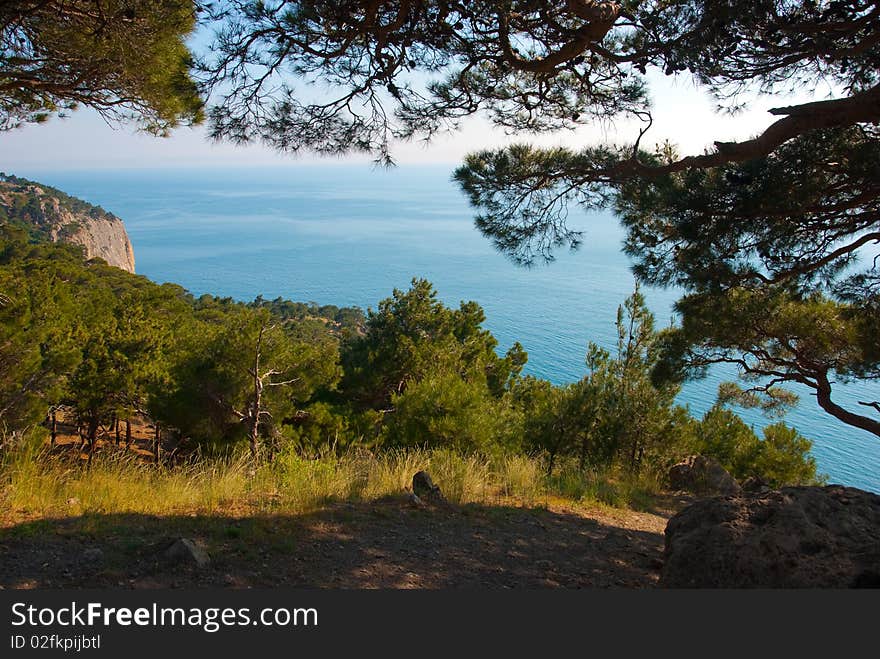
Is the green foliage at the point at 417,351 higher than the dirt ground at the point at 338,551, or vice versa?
the dirt ground at the point at 338,551

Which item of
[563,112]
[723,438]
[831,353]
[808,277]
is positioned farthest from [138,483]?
[723,438]

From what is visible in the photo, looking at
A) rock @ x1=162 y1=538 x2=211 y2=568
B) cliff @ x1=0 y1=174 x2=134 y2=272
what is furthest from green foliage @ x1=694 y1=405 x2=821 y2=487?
cliff @ x1=0 y1=174 x2=134 y2=272

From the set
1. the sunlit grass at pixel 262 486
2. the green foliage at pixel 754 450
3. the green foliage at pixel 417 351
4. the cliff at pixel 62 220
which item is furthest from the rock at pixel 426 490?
the cliff at pixel 62 220

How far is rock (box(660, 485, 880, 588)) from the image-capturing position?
2326mm

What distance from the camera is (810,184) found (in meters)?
3.85

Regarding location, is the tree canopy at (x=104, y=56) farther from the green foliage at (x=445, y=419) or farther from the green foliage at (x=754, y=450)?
the green foliage at (x=754, y=450)

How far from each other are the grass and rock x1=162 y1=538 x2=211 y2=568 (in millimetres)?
922

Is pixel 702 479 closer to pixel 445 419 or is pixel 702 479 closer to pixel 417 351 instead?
pixel 445 419

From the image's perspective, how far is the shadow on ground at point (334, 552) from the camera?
2570mm

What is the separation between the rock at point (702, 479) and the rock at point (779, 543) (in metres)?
4.49

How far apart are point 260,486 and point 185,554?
5.49ft

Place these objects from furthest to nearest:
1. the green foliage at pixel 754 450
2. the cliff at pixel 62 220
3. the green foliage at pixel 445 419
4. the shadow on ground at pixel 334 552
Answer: the cliff at pixel 62 220 → the green foliage at pixel 754 450 → the green foliage at pixel 445 419 → the shadow on ground at pixel 334 552

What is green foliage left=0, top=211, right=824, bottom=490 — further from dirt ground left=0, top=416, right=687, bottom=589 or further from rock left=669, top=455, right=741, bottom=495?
dirt ground left=0, top=416, right=687, bottom=589

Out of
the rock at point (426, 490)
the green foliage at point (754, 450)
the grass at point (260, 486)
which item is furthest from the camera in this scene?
the green foliage at point (754, 450)
